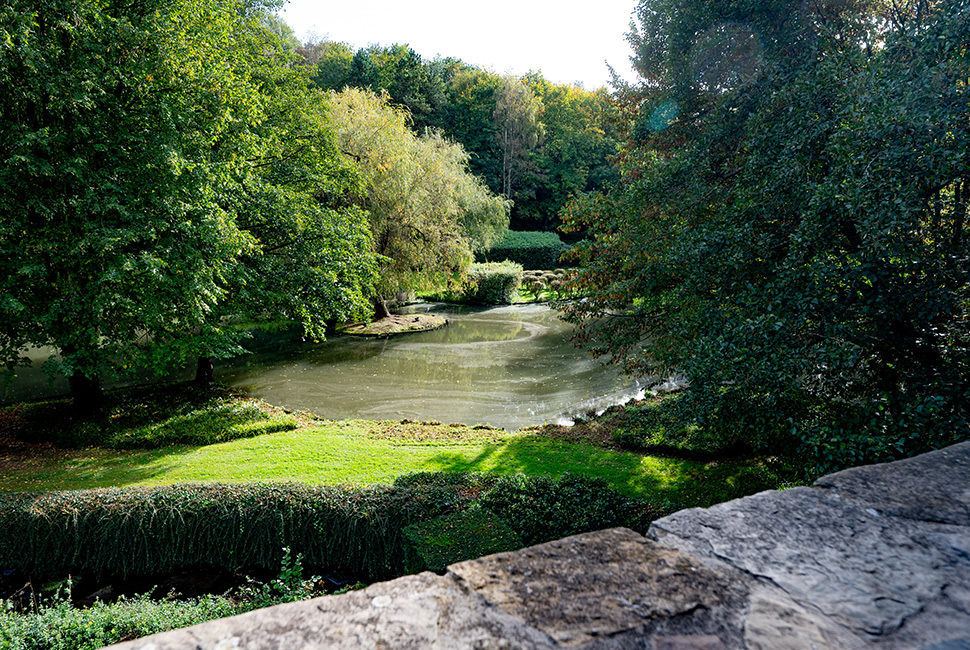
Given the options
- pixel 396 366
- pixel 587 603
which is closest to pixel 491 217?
pixel 396 366

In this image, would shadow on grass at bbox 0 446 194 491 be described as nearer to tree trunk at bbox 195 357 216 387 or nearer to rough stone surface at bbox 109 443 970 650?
tree trunk at bbox 195 357 216 387

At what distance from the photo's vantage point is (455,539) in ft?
17.0

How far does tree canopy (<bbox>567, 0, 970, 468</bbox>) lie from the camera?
4266 millimetres

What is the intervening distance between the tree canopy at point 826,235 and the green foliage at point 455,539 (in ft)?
7.91

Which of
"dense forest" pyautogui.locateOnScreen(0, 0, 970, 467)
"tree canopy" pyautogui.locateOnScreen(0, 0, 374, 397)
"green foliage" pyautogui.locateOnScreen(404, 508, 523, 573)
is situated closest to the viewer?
"dense forest" pyautogui.locateOnScreen(0, 0, 970, 467)

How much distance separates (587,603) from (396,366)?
16.3 meters

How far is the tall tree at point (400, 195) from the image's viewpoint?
20484mm

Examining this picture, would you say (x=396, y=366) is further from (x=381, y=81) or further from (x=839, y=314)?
(x=381, y=81)

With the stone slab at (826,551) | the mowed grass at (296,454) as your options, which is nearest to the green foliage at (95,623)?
the mowed grass at (296,454)

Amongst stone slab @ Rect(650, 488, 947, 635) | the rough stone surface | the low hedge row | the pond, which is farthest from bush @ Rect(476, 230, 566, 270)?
the rough stone surface

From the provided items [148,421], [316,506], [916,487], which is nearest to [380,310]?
[148,421]

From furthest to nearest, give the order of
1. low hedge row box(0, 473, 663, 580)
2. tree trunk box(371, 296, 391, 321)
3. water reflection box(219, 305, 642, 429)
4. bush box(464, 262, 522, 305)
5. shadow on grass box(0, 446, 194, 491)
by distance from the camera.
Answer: bush box(464, 262, 522, 305)
tree trunk box(371, 296, 391, 321)
water reflection box(219, 305, 642, 429)
shadow on grass box(0, 446, 194, 491)
low hedge row box(0, 473, 663, 580)

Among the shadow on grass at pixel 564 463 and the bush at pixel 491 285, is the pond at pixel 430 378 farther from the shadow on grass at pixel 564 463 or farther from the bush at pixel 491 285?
the bush at pixel 491 285

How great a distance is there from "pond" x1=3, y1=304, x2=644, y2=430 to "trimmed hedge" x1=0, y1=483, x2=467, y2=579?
5.95 metres
